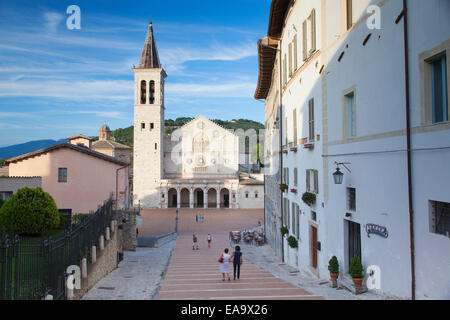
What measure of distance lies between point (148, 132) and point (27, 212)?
42374 millimetres

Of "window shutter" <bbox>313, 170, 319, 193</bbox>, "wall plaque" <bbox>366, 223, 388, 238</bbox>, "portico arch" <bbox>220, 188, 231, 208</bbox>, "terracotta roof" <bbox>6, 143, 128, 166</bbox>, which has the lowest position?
"portico arch" <bbox>220, 188, 231, 208</bbox>

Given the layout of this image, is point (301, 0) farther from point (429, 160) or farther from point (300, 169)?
point (429, 160)

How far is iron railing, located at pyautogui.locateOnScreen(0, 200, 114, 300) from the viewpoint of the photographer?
6.78 meters

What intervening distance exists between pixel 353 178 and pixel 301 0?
8106mm

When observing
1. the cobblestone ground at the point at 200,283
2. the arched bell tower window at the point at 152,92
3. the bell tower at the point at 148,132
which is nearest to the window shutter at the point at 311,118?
the cobblestone ground at the point at 200,283

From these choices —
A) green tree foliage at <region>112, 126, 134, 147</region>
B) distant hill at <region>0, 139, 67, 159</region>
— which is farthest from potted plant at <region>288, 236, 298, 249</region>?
green tree foliage at <region>112, 126, 134, 147</region>

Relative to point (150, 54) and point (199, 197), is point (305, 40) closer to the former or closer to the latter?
point (150, 54)

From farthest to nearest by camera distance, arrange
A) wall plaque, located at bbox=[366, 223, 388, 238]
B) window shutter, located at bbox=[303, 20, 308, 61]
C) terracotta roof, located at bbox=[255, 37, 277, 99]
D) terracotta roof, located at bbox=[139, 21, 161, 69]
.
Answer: terracotta roof, located at bbox=[139, 21, 161, 69] < terracotta roof, located at bbox=[255, 37, 277, 99] < window shutter, located at bbox=[303, 20, 308, 61] < wall plaque, located at bbox=[366, 223, 388, 238]

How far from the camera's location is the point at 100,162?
23844mm

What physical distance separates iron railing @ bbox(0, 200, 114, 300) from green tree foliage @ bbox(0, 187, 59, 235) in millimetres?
6126

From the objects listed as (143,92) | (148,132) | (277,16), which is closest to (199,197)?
(148,132)

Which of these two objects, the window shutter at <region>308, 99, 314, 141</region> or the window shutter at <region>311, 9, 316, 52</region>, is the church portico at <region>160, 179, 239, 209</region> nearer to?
the window shutter at <region>308, 99, 314, 141</region>

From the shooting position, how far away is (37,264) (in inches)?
316

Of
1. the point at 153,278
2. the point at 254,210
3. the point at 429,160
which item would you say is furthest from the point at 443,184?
the point at 254,210
